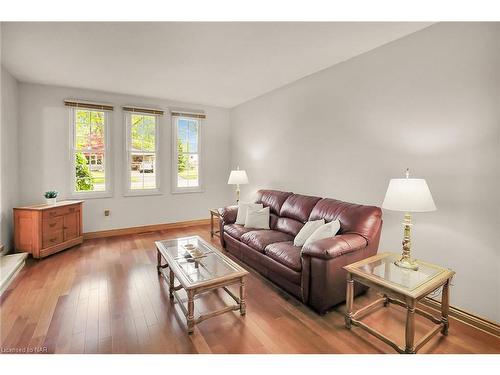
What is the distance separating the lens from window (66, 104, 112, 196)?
442 centimetres

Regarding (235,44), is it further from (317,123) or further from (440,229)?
(440,229)

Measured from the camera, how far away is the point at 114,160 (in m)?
4.71

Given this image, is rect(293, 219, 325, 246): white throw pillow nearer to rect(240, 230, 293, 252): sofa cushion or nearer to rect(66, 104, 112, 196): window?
rect(240, 230, 293, 252): sofa cushion

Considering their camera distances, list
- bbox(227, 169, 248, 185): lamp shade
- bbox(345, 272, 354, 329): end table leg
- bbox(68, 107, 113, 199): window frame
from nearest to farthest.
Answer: bbox(345, 272, 354, 329): end table leg < bbox(68, 107, 113, 199): window frame < bbox(227, 169, 248, 185): lamp shade

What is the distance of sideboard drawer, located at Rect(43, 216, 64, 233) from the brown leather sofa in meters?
2.54

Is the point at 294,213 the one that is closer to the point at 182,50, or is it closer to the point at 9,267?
the point at 182,50

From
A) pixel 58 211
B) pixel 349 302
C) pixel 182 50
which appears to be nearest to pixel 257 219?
pixel 349 302

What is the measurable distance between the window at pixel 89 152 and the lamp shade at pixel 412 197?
4.69m

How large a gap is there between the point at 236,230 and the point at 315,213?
1145 millimetres

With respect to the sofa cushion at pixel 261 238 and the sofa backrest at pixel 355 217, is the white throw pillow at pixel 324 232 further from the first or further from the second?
the sofa cushion at pixel 261 238

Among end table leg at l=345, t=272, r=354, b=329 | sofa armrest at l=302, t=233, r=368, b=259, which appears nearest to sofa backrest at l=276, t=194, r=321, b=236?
sofa armrest at l=302, t=233, r=368, b=259

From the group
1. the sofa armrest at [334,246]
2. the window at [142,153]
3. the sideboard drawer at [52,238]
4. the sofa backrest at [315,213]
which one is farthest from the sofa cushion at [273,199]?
the sideboard drawer at [52,238]

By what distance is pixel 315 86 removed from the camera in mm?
3559

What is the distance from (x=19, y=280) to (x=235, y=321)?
105 inches
